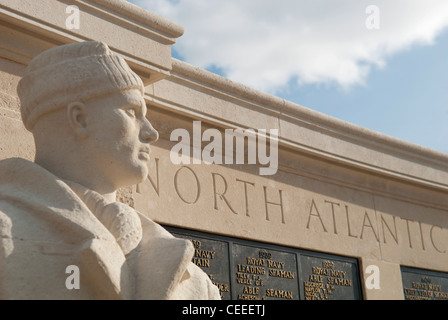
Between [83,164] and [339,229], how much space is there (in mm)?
5202

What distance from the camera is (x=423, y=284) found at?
9.88 metres

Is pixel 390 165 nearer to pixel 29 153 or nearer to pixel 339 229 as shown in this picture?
pixel 339 229

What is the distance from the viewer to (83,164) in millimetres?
4555

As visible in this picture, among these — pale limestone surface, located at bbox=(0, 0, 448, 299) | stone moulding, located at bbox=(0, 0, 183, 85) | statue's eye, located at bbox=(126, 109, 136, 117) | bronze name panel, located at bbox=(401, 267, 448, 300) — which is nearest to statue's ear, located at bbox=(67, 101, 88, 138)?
statue's eye, located at bbox=(126, 109, 136, 117)

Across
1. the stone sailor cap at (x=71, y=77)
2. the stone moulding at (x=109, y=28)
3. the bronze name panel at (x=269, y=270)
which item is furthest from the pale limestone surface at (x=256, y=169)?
the stone sailor cap at (x=71, y=77)

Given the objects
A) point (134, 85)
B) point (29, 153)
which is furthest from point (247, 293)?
point (134, 85)

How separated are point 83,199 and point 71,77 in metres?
0.75

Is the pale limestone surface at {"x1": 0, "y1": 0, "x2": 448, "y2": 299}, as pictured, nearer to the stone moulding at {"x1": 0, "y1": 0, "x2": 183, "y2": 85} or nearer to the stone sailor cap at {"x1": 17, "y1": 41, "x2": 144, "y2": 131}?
the stone moulding at {"x1": 0, "y1": 0, "x2": 183, "y2": 85}

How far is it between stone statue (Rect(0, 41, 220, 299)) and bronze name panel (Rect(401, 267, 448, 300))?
222 inches

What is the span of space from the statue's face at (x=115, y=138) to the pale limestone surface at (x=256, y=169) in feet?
6.03

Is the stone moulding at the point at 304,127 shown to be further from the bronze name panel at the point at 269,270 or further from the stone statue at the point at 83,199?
the stone statue at the point at 83,199

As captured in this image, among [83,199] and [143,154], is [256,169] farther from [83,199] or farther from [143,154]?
[83,199]

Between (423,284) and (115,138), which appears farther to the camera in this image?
(423,284)

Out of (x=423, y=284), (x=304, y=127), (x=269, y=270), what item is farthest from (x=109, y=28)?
(x=423, y=284)
